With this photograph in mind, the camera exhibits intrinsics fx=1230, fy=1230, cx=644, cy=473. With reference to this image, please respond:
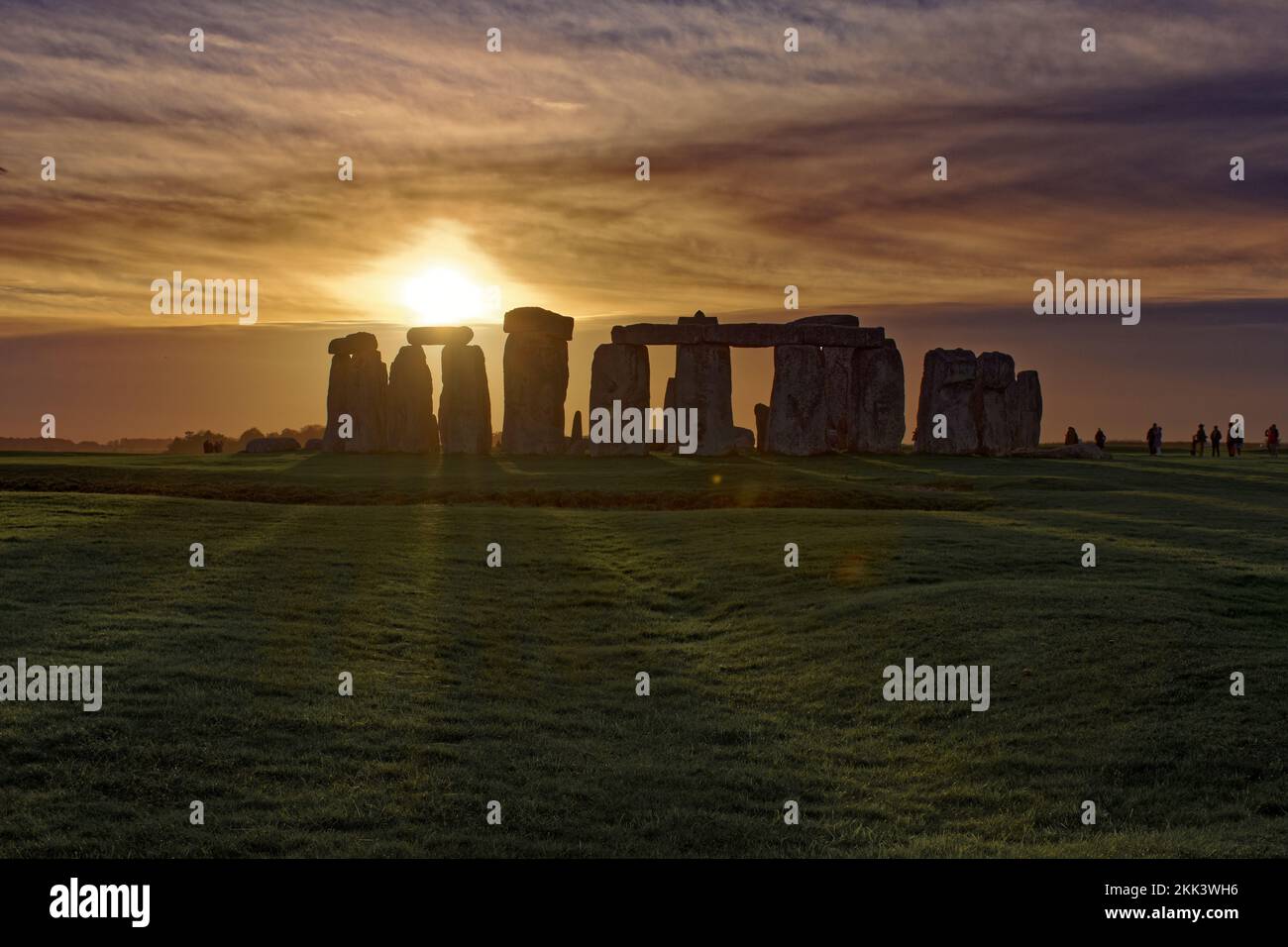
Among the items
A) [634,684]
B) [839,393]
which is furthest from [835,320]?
[634,684]

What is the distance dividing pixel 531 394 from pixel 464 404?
2817 millimetres

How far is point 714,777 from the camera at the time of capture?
35.9 feet

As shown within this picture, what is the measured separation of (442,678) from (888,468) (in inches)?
1143

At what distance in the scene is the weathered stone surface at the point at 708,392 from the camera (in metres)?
48.3

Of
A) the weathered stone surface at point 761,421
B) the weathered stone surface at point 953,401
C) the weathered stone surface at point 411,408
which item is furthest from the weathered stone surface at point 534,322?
the weathered stone surface at point 953,401

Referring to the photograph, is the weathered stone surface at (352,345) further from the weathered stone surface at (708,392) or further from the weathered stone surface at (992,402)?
the weathered stone surface at (992,402)

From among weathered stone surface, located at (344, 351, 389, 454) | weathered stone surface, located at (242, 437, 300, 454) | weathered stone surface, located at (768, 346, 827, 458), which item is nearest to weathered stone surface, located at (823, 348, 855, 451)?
weathered stone surface, located at (768, 346, 827, 458)

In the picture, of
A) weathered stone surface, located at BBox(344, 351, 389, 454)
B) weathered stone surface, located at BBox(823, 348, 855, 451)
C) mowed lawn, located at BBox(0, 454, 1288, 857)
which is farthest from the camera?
weathered stone surface, located at BBox(344, 351, 389, 454)

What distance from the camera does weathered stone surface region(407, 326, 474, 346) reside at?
49.7 m

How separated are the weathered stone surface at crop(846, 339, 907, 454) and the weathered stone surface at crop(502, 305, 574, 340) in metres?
12.2

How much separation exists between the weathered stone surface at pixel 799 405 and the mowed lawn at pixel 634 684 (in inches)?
869

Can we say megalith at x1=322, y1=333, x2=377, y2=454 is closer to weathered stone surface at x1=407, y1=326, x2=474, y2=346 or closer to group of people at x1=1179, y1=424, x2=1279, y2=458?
weathered stone surface at x1=407, y1=326, x2=474, y2=346

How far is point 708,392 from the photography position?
48406 mm
